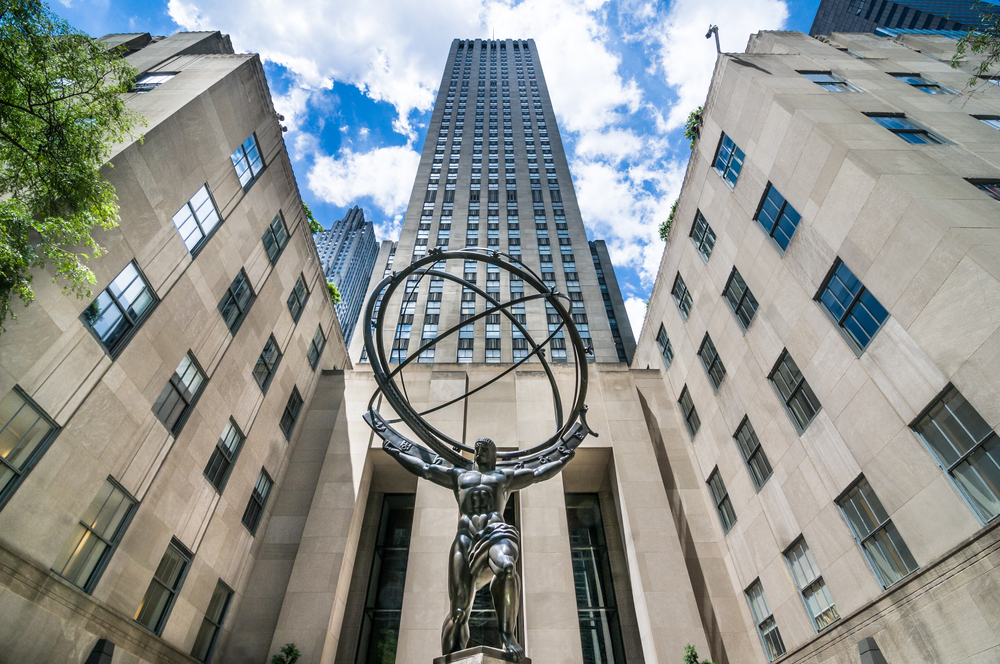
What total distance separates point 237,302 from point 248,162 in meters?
5.60

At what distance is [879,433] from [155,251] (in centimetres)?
1929

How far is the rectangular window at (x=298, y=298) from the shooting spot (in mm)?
22186

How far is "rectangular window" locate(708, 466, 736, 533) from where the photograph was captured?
1881cm

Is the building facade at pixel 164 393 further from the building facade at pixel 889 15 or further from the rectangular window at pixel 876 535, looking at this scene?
the building facade at pixel 889 15

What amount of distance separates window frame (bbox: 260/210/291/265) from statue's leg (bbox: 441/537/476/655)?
15.6 meters

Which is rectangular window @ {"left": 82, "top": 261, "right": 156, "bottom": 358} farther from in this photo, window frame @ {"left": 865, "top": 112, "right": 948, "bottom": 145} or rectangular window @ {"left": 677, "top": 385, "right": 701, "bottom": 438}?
window frame @ {"left": 865, "top": 112, "right": 948, "bottom": 145}

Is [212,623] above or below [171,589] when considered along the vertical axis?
below

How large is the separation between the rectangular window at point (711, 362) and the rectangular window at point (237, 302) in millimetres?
18215

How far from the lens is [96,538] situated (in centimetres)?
1159

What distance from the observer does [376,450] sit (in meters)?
20.9

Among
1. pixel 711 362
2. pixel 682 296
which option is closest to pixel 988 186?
pixel 711 362

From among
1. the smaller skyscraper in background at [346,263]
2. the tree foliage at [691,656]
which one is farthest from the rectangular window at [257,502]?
the smaller skyscraper in background at [346,263]

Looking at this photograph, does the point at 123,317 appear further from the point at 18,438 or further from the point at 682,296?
the point at 682,296

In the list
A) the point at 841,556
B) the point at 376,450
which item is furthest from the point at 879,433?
the point at 376,450
